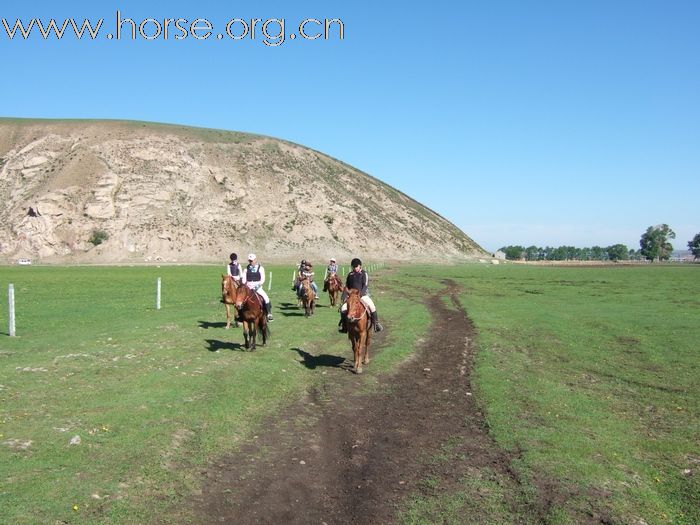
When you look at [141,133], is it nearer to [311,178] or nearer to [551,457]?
[311,178]

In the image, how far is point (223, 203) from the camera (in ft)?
406

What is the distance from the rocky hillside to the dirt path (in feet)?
328

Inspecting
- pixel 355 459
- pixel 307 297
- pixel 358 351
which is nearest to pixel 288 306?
pixel 307 297

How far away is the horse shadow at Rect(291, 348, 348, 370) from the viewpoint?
16.9 m

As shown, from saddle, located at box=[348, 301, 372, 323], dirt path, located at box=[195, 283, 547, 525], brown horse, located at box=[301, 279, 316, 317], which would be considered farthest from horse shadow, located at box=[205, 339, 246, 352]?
brown horse, located at box=[301, 279, 316, 317]

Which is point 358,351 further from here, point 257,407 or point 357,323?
point 257,407

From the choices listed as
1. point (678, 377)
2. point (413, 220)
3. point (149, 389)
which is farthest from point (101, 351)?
point (413, 220)

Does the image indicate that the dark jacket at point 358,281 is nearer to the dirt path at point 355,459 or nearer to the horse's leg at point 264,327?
the dirt path at point 355,459

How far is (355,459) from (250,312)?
868 centimetres

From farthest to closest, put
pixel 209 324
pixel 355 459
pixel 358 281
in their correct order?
pixel 209 324 → pixel 358 281 → pixel 355 459

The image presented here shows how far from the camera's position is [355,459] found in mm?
9602

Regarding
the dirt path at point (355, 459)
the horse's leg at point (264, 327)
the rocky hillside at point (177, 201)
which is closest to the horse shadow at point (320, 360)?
the horse's leg at point (264, 327)

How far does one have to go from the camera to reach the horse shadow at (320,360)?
16875 millimetres

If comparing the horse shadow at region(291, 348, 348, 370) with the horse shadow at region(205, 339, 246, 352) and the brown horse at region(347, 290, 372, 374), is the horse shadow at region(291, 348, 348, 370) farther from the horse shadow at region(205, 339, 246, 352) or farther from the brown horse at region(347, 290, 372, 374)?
the horse shadow at region(205, 339, 246, 352)
